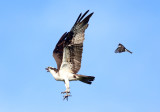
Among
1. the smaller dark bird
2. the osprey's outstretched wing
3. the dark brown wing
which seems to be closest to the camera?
the osprey's outstretched wing

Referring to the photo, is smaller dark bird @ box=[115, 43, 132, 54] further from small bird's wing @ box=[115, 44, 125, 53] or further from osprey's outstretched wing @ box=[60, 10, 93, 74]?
osprey's outstretched wing @ box=[60, 10, 93, 74]

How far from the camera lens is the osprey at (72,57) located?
1803 centimetres

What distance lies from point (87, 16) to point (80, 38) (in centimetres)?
99

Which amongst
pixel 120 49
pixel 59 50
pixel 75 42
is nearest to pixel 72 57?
pixel 75 42

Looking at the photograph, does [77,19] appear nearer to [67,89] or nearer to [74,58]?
[74,58]

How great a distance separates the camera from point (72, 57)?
59.8 ft

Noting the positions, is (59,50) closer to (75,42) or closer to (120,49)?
(75,42)

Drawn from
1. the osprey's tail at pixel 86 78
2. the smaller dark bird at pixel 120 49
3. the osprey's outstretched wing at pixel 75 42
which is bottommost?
the osprey's tail at pixel 86 78

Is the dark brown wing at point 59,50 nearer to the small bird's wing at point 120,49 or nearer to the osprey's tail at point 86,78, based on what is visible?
the osprey's tail at point 86,78

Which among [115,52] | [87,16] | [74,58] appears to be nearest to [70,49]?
[74,58]

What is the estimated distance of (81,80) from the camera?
730 inches

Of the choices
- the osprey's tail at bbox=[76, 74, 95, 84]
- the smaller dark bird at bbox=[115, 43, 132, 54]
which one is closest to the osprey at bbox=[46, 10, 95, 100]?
the osprey's tail at bbox=[76, 74, 95, 84]

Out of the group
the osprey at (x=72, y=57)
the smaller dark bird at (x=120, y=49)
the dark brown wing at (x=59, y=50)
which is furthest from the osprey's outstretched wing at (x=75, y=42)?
the smaller dark bird at (x=120, y=49)

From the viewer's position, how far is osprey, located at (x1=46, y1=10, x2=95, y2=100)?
18031 mm
